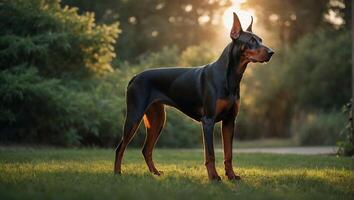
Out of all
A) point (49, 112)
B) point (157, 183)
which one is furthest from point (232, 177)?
point (49, 112)

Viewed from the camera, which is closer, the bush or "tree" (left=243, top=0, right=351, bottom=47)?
the bush

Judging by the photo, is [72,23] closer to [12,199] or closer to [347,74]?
[12,199]

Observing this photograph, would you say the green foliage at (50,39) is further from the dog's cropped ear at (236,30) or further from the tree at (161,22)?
the tree at (161,22)

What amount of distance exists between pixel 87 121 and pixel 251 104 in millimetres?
15763

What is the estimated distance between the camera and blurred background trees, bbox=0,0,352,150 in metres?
14.8

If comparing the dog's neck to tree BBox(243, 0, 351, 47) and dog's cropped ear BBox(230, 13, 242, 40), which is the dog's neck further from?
tree BBox(243, 0, 351, 47)

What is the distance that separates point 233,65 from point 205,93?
0.51 metres

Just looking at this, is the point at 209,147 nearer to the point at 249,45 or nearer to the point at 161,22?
the point at 249,45

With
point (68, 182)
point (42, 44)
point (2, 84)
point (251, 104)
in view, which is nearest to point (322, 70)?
point (251, 104)

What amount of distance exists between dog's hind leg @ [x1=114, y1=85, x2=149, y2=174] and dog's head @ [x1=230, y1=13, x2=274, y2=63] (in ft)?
5.08

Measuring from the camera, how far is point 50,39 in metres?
15.3

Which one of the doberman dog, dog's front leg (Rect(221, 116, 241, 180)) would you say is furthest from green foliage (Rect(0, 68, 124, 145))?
dog's front leg (Rect(221, 116, 241, 180))

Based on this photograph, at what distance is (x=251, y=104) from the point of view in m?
29.7

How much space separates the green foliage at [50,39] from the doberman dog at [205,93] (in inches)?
293
